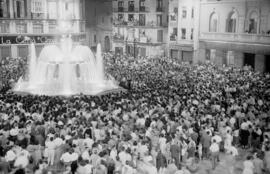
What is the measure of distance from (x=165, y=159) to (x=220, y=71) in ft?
73.1

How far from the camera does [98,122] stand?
15.5m

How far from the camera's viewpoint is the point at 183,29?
50031 mm

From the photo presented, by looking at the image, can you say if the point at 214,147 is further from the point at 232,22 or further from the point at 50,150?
the point at 232,22

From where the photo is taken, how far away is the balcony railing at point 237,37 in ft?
125

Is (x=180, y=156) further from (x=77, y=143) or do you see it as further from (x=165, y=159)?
(x=77, y=143)

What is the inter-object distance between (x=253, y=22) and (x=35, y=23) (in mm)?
32387

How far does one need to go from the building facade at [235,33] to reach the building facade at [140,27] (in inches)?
393

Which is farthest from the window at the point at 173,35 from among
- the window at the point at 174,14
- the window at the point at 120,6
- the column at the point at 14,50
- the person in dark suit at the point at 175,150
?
the person in dark suit at the point at 175,150

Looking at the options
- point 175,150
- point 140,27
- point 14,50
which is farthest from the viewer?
point 140,27

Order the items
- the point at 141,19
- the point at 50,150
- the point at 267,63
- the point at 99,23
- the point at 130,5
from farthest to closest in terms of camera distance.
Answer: the point at 99,23 → the point at 130,5 → the point at 141,19 → the point at 267,63 → the point at 50,150

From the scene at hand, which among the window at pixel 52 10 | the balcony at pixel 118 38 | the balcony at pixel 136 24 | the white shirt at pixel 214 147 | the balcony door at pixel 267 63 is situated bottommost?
the white shirt at pixel 214 147

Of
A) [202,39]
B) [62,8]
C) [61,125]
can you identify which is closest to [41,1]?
[62,8]

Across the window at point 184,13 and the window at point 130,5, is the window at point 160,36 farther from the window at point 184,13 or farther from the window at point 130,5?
the window at point 130,5

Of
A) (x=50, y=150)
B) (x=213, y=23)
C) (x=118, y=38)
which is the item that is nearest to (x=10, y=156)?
(x=50, y=150)
